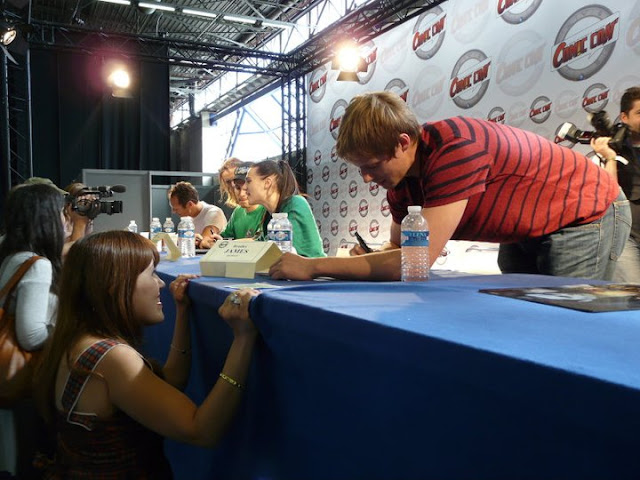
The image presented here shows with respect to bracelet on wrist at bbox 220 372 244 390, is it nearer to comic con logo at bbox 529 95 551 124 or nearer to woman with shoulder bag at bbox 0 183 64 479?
woman with shoulder bag at bbox 0 183 64 479

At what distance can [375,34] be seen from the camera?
673 cm

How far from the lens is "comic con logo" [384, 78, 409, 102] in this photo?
6.24 metres

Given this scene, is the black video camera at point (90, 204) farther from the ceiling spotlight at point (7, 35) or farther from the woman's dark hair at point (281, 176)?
the ceiling spotlight at point (7, 35)

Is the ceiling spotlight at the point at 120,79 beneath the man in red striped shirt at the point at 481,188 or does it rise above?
above

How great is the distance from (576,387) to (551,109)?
4.32 m

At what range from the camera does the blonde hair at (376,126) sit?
1.28 metres

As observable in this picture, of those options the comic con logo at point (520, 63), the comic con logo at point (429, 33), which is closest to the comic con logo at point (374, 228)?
the comic con logo at point (429, 33)

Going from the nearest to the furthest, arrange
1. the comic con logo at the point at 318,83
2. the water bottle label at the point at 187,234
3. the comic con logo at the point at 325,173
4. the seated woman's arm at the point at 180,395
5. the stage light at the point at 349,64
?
1. the seated woman's arm at the point at 180,395
2. the water bottle label at the point at 187,234
3. the stage light at the point at 349,64
4. the comic con logo at the point at 325,173
5. the comic con logo at the point at 318,83

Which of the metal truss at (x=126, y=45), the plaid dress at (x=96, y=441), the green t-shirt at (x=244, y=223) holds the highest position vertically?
the metal truss at (x=126, y=45)

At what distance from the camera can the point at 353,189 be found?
23.7 ft

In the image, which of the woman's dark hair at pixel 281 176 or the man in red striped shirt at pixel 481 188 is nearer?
the man in red striped shirt at pixel 481 188

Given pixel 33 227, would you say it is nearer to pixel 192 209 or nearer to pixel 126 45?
pixel 192 209

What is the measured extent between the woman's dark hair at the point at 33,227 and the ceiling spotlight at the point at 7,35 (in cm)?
478

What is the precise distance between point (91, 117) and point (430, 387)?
30.7 feet
